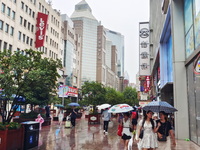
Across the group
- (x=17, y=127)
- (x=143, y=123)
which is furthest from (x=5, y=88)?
(x=143, y=123)

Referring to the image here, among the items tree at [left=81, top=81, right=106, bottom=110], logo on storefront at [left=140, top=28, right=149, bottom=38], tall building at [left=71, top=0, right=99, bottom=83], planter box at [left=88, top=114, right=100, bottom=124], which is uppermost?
tall building at [left=71, top=0, right=99, bottom=83]

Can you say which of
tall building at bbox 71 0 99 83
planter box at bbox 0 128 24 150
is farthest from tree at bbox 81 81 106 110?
tall building at bbox 71 0 99 83

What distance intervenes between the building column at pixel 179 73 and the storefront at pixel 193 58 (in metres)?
0.36

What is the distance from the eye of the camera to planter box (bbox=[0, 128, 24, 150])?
793 centimetres

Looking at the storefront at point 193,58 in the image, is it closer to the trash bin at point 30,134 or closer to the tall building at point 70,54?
the trash bin at point 30,134

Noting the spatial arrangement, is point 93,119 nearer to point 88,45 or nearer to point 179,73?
point 179,73

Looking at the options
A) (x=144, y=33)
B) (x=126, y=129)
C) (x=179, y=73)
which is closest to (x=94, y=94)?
(x=179, y=73)

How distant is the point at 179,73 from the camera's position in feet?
46.1

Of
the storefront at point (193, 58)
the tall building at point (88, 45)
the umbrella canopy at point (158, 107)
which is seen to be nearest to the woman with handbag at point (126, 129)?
the umbrella canopy at point (158, 107)

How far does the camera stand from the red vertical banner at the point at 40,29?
47.6 metres

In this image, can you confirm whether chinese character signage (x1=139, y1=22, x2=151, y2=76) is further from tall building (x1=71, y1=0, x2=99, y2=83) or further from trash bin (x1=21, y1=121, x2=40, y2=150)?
tall building (x1=71, y1=0, x2=99, y2=83)

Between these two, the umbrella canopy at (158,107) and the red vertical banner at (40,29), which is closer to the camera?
the umbrella canopy at (158,107)

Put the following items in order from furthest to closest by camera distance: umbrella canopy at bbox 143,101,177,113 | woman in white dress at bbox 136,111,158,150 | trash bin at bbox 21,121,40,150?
1. trash bin at bbox 21,121,40,150
2. umbrella canopy at bbox 143,101,177,113
3. woman in white dress at bbox 136,111,158,150

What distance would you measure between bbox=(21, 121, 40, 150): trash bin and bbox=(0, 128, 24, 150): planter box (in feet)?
0.56
